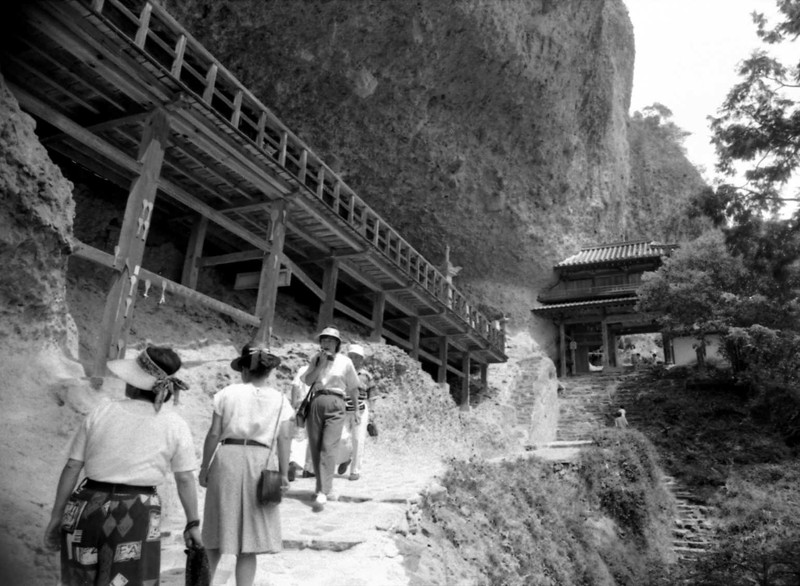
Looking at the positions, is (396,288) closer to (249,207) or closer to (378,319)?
(378,319)

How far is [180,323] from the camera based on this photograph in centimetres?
1188

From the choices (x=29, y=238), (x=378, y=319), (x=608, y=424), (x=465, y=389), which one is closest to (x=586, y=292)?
(x=608, y=424)

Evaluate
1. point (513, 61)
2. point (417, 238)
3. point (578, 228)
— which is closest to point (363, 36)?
point (513, 61)

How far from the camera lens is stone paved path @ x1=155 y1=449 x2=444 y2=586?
14.0 ft

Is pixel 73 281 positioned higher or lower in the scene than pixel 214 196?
lower

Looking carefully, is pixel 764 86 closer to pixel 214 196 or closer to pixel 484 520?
pixel 484 520

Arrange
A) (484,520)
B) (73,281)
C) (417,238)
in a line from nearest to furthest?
(484,520)
(73,281)
(417,238)

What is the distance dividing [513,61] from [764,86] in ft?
41.4

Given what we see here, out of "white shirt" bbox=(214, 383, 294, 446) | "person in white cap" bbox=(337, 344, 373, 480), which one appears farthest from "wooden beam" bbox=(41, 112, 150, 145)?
"white shirt" bbox=(214, 383, 294, 446)

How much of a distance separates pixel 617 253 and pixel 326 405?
85.9 feet

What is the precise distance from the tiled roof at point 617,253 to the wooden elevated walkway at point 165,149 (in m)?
15.0

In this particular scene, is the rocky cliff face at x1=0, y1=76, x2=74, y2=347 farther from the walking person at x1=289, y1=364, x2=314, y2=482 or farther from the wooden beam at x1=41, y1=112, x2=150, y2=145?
the walking person at x1=289, y1=364, x2=314, y2=482

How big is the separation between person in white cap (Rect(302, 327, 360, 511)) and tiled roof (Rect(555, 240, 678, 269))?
24.8 metres

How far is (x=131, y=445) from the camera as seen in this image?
2.88 m
